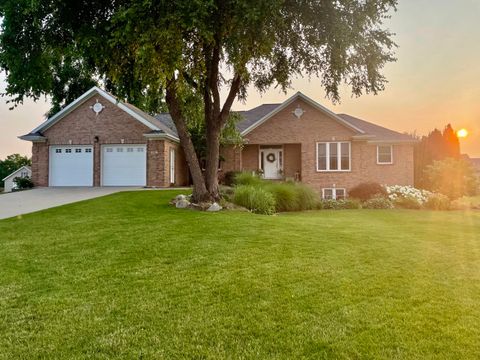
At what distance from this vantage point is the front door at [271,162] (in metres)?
26.9

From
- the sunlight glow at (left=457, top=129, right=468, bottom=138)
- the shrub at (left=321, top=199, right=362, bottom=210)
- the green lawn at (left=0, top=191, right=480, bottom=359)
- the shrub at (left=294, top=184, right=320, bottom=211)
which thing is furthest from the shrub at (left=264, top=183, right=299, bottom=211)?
the sunlight glow at (left=457, top=129, right=468, bottom=138)

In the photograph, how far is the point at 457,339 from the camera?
3.76 metres

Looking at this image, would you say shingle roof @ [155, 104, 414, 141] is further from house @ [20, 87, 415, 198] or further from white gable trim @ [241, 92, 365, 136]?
white gable trim @ [241, 92, 365, 136]

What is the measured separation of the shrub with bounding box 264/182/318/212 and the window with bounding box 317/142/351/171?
7.64 metres

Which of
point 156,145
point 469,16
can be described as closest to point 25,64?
point 156,145

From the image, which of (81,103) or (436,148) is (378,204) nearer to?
(436,148)

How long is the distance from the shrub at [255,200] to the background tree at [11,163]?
50.5m

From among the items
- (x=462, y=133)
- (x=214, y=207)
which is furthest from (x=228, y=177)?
(x=462, y=133)

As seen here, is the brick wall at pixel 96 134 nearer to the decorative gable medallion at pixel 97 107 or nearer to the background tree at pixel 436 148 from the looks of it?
→ the decorative gable medallion at pixel 97 107

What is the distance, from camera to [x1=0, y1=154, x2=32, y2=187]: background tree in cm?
5831

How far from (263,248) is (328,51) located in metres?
9.22

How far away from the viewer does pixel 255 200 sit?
14828 millimetres

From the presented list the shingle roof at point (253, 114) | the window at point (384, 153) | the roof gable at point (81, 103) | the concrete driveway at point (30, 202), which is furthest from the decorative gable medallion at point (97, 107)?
the window at point (384, 153)

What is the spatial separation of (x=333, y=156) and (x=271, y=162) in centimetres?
424
